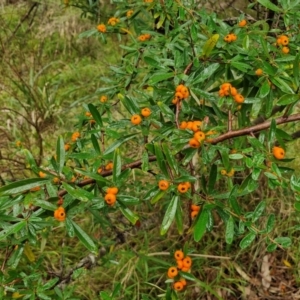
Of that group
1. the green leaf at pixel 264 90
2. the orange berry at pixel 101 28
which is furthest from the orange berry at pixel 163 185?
the orange berry at pixel 101 28

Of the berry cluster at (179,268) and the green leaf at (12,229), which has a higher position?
the green leaf at (12,229)

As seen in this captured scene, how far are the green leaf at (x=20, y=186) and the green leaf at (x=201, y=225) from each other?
1.18 feet

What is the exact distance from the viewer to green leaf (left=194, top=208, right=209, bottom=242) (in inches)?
39.5

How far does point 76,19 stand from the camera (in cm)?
407

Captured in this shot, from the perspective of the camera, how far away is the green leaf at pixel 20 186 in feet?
2.99

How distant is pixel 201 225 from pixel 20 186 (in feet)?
1.37

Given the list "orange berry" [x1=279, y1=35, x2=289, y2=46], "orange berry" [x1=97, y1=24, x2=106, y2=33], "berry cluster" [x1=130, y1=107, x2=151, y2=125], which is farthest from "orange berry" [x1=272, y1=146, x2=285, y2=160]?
"orange berry" [x1=97, y1=24, x2=106, y2=33]

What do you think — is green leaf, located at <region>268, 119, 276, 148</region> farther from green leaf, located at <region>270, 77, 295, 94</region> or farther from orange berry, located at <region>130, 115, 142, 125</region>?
orange berry, located at <region>130, 115, 142, 125</region>

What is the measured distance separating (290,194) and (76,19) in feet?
8.93

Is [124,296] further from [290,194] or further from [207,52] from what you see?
[207,52]

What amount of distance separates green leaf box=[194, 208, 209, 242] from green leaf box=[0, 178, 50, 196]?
1.18 ft

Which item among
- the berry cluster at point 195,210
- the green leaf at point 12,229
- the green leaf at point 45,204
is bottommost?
the berry cluster at point 195,210

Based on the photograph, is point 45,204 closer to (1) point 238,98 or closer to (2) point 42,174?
(2) point 42,174

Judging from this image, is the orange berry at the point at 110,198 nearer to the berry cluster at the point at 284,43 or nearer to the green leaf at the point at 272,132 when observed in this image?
the green leaf at the point at 272,132
